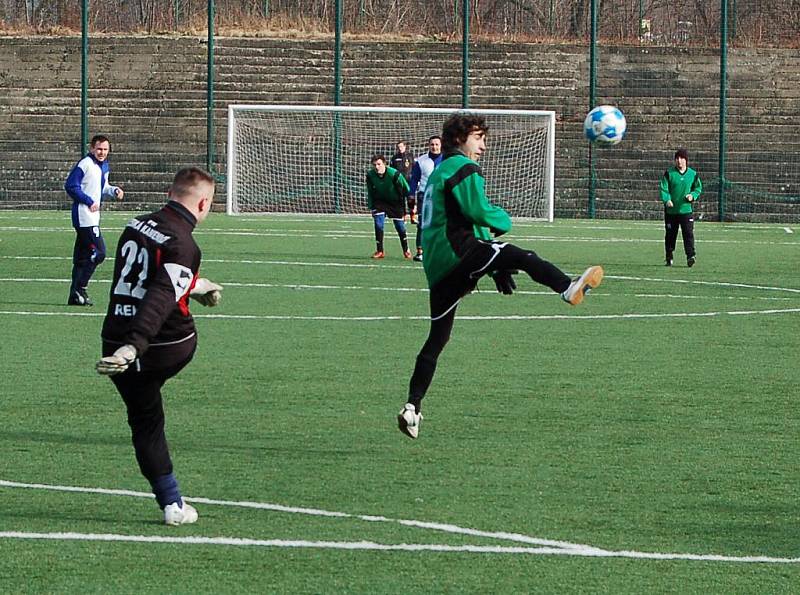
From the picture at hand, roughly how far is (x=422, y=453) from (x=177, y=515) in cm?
213

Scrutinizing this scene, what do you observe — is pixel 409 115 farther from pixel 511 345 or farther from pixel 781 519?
pixel 781 519

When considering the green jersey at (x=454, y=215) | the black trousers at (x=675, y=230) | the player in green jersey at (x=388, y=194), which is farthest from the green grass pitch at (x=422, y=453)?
the player in green jersey at (x=388, y=194)

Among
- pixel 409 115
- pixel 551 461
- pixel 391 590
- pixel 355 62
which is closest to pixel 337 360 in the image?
pixel 551 461

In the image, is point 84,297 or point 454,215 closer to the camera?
point 454,215

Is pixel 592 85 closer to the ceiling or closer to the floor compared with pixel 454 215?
closer to the ceiling

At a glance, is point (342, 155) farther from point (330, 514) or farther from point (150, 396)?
point (150, 396)

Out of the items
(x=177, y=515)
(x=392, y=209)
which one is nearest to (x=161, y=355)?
(x=177, y=515)

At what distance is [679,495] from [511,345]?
19.0 feet

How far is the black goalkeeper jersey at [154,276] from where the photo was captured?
6312mm

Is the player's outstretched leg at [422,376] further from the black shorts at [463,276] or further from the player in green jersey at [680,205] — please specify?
the player in green jersey at [680,205]

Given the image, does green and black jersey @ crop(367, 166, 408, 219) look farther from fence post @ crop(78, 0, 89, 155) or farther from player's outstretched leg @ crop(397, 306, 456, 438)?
fence post @ crop(78, 0, 89, 155)

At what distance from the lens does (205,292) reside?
6.81m

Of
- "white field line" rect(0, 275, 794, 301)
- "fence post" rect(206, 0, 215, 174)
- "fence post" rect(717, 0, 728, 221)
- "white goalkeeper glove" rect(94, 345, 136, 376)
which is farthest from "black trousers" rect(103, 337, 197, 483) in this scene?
"fence post" rect(717, 0, 728, 221)

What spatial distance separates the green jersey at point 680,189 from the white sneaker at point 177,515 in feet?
54.8
